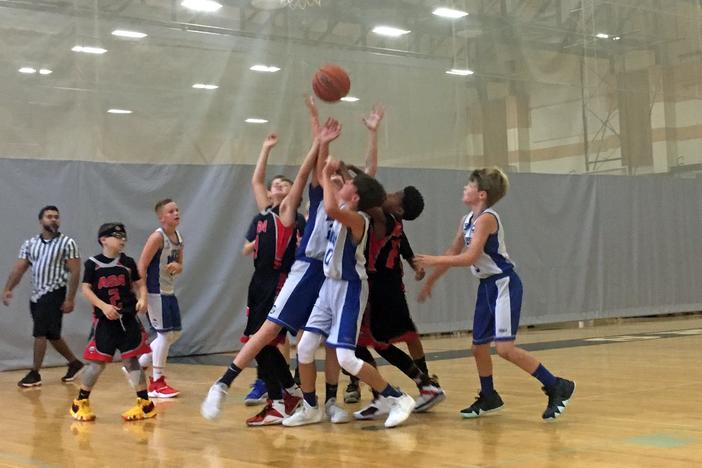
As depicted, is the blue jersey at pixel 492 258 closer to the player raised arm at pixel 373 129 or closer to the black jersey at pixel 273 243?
the player raised arm at pixel 373 129

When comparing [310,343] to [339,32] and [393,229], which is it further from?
[339,32]

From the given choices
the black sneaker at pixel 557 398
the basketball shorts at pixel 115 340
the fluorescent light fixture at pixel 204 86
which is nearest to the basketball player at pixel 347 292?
the black sneaker at pixel 557 398

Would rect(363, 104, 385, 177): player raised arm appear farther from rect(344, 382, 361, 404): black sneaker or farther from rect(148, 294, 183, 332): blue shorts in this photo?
rect(148, 294, 183, 332): blue shorts

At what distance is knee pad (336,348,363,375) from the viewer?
522 centimetres

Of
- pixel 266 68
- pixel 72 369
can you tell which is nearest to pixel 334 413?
pixel 72 369

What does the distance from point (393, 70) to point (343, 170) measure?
752cm

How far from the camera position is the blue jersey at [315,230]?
5.51m

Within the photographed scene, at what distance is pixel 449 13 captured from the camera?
13.7 meters

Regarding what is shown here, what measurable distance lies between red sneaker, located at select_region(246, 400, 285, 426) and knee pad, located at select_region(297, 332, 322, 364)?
1.21 feet

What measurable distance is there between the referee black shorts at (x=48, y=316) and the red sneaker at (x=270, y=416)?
378cm

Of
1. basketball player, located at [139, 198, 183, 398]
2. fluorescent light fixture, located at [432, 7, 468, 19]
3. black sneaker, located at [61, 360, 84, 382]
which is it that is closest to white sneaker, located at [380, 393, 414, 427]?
basketball player, located at [139, 198, 183, 398]

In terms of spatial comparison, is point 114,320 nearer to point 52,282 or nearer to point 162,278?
point 162,278

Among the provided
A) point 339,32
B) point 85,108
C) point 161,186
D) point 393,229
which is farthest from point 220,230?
point 393,229

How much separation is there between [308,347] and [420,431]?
2.66 feet
